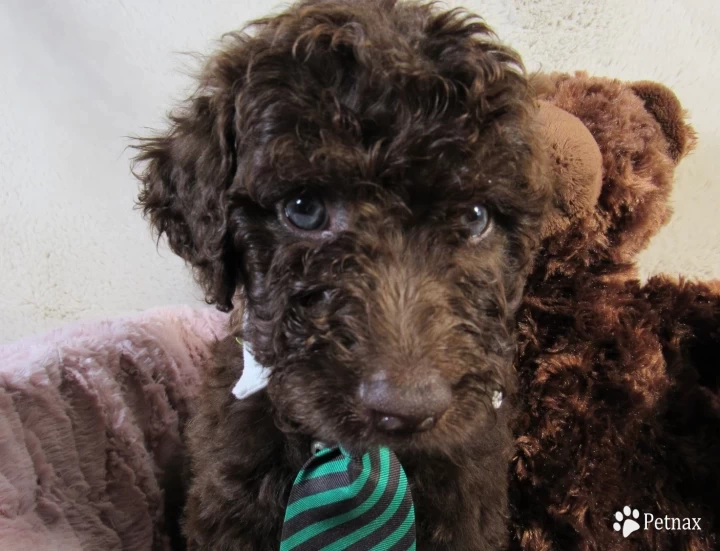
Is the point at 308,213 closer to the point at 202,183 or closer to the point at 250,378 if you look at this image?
the point at 202,183

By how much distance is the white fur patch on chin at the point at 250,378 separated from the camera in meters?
1.52

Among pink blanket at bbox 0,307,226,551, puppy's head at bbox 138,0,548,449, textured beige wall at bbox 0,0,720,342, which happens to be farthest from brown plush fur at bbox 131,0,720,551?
textured beige wall at bbox 0,0,720,342

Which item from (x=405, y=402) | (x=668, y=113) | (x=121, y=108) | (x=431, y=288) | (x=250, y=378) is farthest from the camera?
(x=121, y=108)

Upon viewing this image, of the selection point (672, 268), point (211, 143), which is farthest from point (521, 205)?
point (672, 268)

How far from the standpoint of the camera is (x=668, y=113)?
224 cm

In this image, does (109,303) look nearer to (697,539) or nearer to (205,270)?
(205,270)

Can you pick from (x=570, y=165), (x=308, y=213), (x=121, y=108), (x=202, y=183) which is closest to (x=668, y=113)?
(x=570, y=165)

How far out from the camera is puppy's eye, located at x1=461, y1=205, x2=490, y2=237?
4.70ft

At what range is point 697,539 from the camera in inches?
73.4

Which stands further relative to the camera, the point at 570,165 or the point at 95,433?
the point at 95,433

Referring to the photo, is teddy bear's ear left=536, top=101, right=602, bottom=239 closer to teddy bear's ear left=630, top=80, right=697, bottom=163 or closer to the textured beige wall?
teddy bear's ear left=630, top=80, right=697, bottom=163

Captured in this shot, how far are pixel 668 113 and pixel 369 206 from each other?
1.52 metres

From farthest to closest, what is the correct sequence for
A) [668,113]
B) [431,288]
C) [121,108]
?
[121,108] < [668,113] < [431,288]

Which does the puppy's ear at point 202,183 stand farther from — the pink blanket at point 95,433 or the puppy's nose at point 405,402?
the pink blanket at point 95,433
